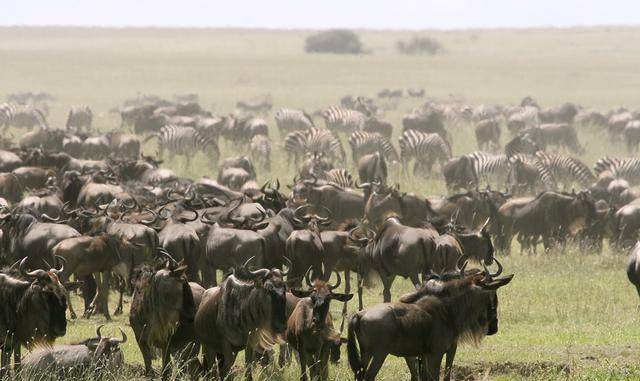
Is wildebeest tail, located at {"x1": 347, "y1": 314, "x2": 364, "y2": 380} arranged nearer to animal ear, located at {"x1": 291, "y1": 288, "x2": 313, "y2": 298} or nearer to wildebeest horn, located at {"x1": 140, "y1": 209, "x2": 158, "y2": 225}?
animal ear, located at {"x1": 291, "y1": 288, "x2": 313, "y2": 298}

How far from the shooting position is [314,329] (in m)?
10.0

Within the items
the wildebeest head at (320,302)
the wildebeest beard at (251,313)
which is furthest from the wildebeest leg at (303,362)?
the wildebeest head at (320,302)

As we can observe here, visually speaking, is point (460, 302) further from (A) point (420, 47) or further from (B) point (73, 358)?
(A) point (420, 47)

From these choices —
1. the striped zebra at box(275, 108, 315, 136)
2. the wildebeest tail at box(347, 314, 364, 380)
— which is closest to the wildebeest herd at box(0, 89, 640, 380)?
the wildebeest tail at box(347, 314, 364, 380)

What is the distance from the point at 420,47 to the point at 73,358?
83784 millimetres

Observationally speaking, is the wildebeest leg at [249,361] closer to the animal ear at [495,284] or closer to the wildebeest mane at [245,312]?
the wildebeest mane at [245,312]

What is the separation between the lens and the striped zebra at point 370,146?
100 ft

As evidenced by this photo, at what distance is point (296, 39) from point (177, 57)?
37.1 meters

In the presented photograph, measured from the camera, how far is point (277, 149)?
110 feet

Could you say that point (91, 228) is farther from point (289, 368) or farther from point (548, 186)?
point (548, 186)

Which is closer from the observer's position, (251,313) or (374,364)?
(374,364)

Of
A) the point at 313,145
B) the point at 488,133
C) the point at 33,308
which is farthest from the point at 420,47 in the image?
the point at 33,308

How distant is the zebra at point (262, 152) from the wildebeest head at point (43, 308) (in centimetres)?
1946

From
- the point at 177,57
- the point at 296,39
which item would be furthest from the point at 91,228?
the point at 296,39
